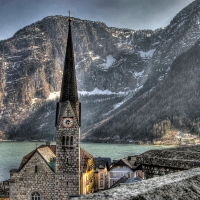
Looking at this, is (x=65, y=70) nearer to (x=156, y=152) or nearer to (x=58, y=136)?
(x=58, y=136)

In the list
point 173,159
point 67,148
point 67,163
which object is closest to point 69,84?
point 67,148

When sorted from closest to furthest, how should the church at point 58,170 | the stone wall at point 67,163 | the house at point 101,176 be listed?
the stone wall at point 67,163, the church at point 58,170, the house at point 101,176

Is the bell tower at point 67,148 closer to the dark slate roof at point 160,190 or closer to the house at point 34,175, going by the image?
the house at point 34,175

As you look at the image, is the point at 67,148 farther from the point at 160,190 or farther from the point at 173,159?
the point at 160,190

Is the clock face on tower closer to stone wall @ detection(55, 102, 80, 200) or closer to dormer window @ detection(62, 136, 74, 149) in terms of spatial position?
stone wall @ detection(55, 102, 80, 200)

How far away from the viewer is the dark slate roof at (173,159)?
644cm

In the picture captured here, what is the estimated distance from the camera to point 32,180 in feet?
83.1

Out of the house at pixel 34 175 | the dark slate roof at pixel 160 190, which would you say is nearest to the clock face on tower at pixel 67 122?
the house at pixel 34 175

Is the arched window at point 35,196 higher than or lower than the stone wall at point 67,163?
lower

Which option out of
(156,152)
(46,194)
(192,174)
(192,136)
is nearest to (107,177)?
(46,194)

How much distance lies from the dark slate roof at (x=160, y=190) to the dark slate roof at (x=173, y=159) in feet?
8.25

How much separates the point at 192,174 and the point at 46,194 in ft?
73.2

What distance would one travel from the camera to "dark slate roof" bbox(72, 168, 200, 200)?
9.84 feet

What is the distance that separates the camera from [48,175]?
82.4ft
